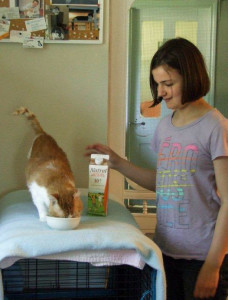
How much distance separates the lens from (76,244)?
983 millimetres

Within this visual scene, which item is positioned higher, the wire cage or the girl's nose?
the girl's nose

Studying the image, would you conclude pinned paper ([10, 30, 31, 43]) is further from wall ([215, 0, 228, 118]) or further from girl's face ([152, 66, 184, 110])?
wall ([215, 0, 228, 118])

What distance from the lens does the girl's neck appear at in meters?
1.19

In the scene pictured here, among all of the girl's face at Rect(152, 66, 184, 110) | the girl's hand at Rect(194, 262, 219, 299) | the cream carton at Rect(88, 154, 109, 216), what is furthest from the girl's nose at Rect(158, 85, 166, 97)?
the girl's hand at Rect(194, 262, 219, 299)

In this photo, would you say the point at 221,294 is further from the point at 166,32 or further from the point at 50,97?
the point at 166,32

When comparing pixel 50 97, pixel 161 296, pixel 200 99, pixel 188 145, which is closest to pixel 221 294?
pixel 161 296

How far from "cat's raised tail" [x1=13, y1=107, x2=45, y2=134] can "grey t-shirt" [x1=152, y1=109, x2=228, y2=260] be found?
0.61 m

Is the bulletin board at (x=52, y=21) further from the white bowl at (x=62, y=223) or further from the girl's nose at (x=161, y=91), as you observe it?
the white bowl at (x=62, y=223)

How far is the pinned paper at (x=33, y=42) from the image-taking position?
1.58 metres

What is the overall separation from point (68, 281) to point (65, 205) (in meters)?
0.26

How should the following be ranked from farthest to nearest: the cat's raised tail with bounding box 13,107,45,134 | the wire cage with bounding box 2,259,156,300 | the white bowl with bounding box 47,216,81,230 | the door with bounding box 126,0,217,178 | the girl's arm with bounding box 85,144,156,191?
1. the door with bounding box 126,0,217,178
2. the cat's raised tail with bounding box 13,107,45,134
3. the girl's arm with bounding box 85,144,156,191
4. the wire cage with bounding box 2,259,156,300
5. the white bowl with bounding box 47,216,81,230

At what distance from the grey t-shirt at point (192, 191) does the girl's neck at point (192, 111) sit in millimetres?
25

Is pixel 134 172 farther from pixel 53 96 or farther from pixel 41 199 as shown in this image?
pixel 53 96

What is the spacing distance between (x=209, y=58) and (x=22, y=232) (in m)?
1.18
